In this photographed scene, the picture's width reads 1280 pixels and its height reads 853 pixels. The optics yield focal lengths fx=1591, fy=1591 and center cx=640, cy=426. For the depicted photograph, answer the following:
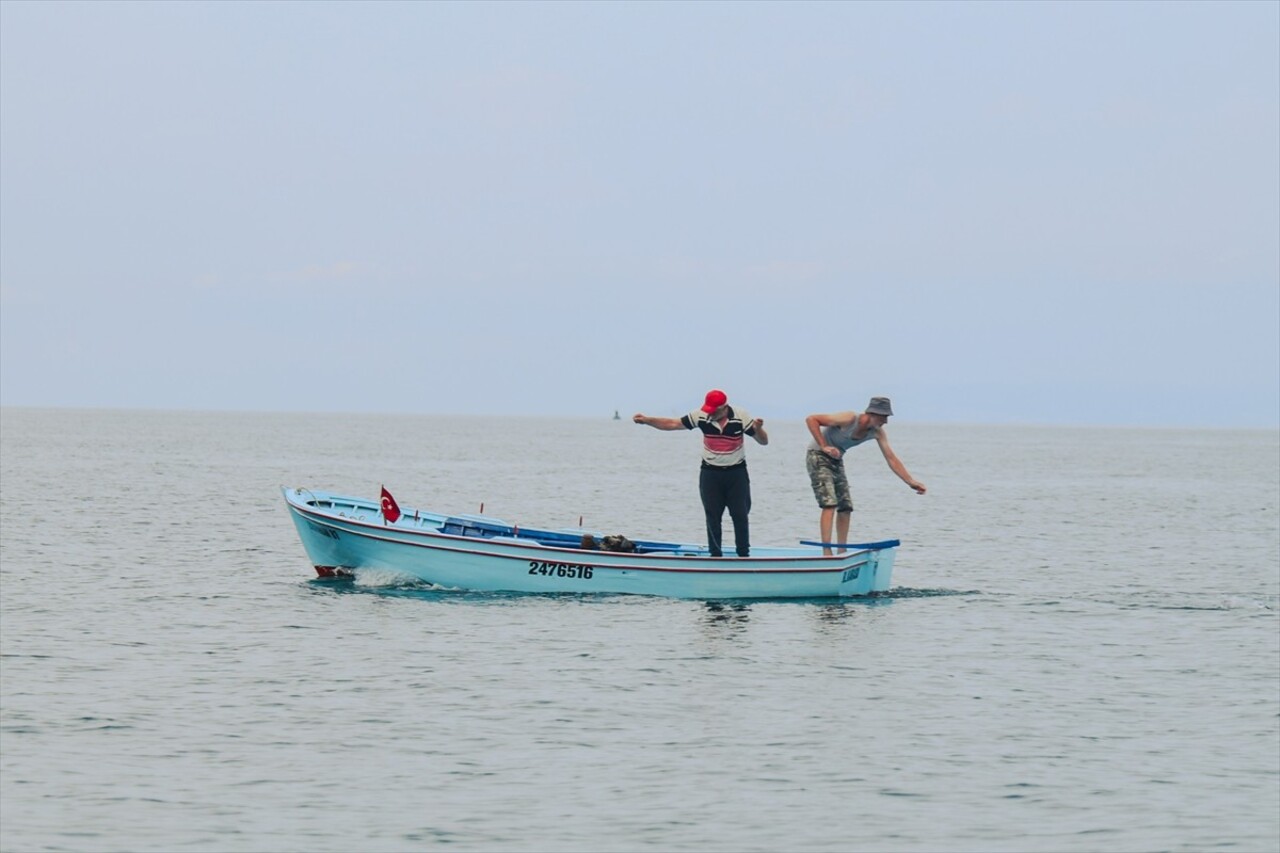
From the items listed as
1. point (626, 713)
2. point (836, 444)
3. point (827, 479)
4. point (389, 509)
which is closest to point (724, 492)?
point (827, 479)

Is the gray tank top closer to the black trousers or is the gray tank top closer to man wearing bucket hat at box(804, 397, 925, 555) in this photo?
man wearing bucket hat at box(804, 397, 925, 555)

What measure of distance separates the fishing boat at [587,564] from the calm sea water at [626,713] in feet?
1.10

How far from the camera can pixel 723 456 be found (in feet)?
69.6

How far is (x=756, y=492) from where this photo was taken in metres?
73.6

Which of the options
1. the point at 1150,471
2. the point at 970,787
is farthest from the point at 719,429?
the point at 1150,471

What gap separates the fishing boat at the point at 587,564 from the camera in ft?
72.6

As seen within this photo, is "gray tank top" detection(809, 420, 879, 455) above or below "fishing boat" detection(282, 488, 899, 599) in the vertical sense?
above

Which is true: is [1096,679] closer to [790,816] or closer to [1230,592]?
[790,816]

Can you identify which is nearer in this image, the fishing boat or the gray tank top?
the gray tank top

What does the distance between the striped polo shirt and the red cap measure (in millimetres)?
85

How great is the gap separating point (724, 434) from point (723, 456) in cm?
38

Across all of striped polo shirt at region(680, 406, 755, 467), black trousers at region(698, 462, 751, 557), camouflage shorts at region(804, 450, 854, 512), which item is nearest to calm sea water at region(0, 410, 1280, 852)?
black trousers at region(698, 462, 751, 557)

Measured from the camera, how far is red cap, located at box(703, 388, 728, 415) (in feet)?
67.8

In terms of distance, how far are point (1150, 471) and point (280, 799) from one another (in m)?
101
